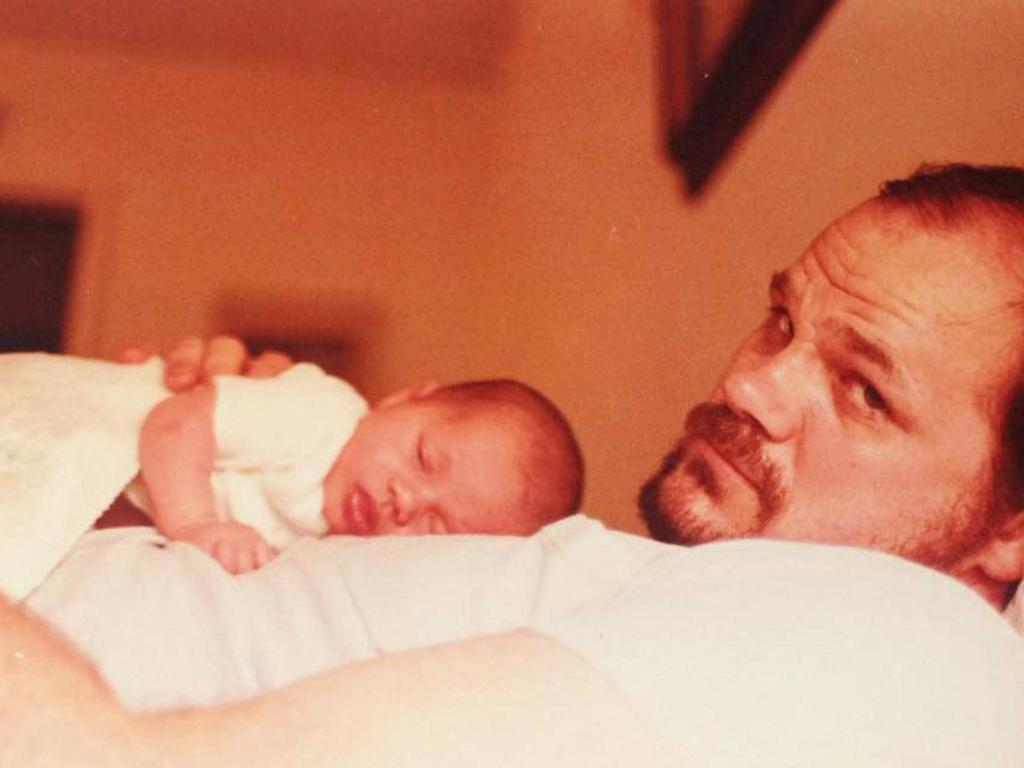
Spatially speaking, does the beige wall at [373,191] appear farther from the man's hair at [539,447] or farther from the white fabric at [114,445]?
the white fabric at [114,445]

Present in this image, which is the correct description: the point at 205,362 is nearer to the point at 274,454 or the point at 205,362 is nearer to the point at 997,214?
the point at 274,454

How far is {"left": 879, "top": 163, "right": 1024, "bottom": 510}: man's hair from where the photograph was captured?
851 mm

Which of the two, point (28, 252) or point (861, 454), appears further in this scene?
point (28, 252)

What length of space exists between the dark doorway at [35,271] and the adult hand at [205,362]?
1734 mm

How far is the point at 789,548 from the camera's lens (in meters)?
0.61

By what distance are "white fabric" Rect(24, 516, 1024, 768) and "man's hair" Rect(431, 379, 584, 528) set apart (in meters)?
0.32

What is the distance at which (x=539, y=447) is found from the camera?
111 cm

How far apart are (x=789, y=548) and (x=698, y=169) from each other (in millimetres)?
1003

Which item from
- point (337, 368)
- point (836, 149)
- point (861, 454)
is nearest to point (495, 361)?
point (337, 368)

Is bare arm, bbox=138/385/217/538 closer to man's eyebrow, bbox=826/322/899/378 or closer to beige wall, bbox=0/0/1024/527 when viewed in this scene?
man's eyebrow, bbox=826/322/899/378

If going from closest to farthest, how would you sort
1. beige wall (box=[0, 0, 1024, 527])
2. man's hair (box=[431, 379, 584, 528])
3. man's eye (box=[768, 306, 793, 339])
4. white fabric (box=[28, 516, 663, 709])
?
white fabric (box=[28, 516, 663, 709]) < man's eye (box=[768, 306, 793, 339]) < man's hair (box=[431, 379, 584, 528]) < beige wall (box=[0, 0, 1024, 527])

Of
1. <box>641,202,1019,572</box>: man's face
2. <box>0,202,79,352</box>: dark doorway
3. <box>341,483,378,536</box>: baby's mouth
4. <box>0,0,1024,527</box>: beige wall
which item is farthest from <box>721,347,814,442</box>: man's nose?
<box>0,202,79,352</box>: dark doorway

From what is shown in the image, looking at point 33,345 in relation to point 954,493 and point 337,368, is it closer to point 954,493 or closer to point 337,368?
point 337,368

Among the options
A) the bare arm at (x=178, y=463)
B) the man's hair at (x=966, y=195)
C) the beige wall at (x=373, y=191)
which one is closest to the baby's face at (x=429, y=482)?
the bare arm at (x=178, y=463)
